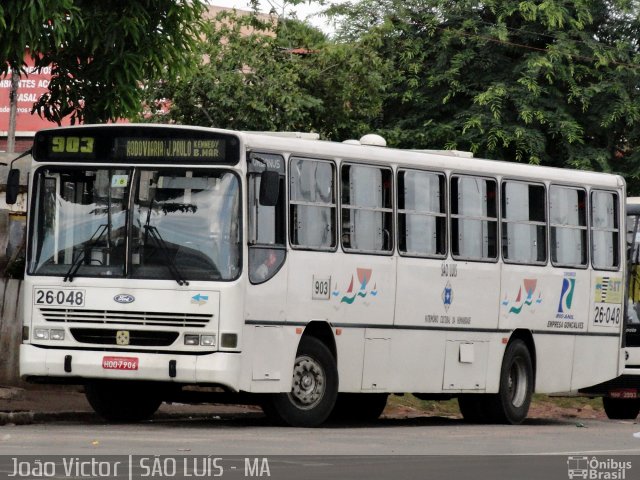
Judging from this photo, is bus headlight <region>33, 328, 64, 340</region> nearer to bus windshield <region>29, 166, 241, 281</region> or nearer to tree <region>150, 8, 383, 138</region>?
bus windshield <region>29, 166, 241, 281</region>

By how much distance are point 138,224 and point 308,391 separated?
2425 millimetres

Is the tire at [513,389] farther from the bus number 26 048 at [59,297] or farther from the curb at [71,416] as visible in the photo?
the bus number 26 048 at [59,297]

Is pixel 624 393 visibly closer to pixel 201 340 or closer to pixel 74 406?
pixel 74 406

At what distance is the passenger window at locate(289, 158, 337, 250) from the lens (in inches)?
675

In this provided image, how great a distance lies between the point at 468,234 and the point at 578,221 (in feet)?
8.01

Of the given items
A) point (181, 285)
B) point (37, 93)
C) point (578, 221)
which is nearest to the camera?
point (181, 285)

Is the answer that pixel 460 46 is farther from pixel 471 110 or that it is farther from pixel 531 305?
pixel 531 305

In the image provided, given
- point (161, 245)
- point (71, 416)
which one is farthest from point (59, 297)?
point (71, 416)

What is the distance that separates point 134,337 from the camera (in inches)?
640

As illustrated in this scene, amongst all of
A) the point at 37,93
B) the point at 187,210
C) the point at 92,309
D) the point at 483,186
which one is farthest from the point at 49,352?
the point at 37,93

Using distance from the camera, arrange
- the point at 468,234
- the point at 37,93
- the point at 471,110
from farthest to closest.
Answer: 1. the point at 37,93
2. the point at 471,110
3. the point at 468,234

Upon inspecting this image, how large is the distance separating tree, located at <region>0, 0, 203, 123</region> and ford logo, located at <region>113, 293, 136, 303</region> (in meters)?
2.79

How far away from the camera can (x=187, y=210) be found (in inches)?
646

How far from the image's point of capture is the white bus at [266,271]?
16.3 meters
